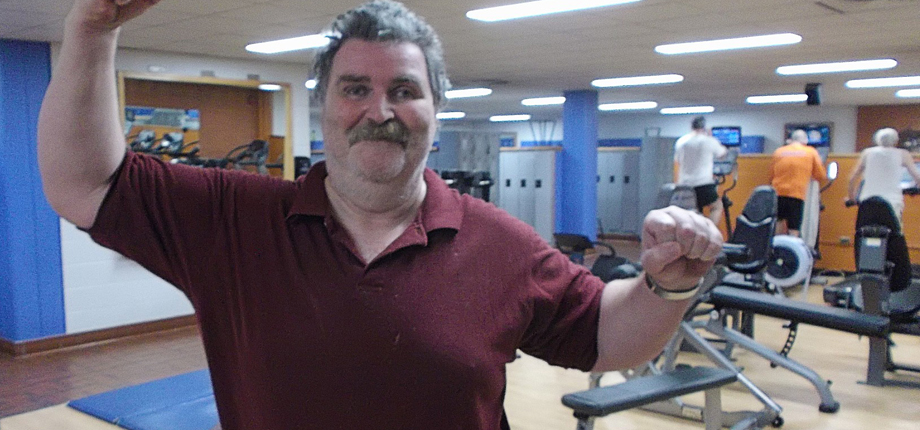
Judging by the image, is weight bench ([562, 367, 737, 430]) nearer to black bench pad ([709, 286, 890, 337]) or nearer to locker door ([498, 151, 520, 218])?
black bench pad ([709, 286, 890, 337])

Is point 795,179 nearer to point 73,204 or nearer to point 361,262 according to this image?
point 361,262

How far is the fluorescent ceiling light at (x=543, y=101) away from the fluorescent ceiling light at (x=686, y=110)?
2901 millimetres

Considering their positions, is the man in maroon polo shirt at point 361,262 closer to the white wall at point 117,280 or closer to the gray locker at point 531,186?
the white wall at point 117,280

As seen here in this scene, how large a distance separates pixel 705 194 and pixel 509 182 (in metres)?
3.18

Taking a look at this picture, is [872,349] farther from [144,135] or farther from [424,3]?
[144,135]

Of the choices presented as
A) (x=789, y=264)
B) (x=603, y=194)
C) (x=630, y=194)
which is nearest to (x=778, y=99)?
(x=630, y=194)

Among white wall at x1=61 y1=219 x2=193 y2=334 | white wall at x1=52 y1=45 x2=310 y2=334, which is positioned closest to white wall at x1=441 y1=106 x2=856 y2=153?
white wall at x1=52 y1=45 x2=310 y2=334

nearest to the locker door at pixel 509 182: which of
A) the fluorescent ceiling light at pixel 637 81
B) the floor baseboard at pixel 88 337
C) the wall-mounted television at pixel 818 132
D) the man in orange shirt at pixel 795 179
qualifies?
the fluorescent ceiling light at pixel 637 81

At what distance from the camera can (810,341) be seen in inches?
240

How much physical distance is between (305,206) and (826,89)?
1105cm

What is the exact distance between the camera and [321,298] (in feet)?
3.59

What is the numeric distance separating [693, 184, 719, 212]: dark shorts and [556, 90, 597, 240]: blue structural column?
5.98ft

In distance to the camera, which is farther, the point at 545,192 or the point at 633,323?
the point at 545,192

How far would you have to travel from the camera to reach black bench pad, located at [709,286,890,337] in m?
4.14
